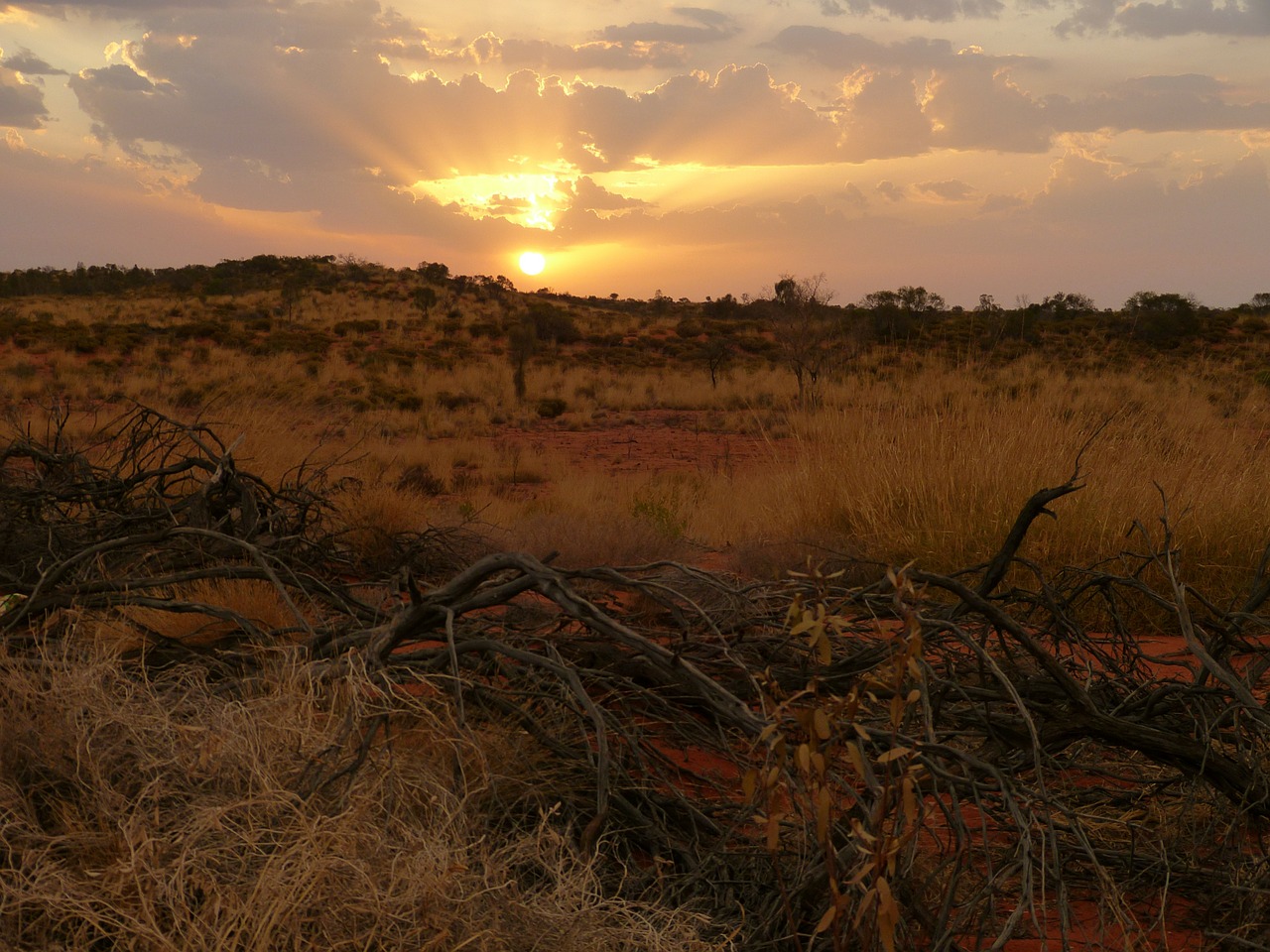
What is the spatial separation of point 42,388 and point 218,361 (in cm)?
689

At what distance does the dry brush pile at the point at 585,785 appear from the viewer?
162 centimetres

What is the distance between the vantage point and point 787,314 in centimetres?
2594

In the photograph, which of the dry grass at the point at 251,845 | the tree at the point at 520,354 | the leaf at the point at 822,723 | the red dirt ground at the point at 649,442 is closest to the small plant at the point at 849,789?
the leaf at the point at 822,723

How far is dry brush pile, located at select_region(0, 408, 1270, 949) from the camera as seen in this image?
1.62m

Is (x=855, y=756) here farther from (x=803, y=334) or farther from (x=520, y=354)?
(x=520, y=354)

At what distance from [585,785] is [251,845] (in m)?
1.04

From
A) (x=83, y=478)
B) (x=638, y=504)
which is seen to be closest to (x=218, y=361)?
(x=638, y=504)

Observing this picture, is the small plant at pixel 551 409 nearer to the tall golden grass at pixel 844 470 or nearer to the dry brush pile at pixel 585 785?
the tall golden grass at pixel 844 470

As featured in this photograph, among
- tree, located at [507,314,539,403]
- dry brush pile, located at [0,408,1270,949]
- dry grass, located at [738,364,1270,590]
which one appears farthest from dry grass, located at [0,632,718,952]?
tree, located at [507,314,539,403]

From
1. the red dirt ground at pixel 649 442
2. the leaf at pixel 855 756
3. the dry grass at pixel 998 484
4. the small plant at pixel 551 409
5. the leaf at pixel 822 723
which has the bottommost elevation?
the red dirt ground at pixel 649 442

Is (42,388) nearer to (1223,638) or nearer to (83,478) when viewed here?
(83,478)

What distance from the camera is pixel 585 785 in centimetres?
256

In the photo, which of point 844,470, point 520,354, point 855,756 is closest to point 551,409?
point 520,354

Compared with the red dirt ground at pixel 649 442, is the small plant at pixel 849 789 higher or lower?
higher
